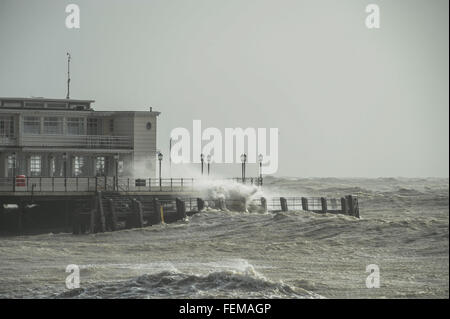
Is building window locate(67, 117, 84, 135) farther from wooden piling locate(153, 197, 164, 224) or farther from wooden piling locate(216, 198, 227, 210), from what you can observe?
wooden piling locate(216, 198, 227, 210)

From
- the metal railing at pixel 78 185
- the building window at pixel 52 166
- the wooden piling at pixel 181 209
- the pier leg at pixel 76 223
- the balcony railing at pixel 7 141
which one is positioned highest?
the balcony railing at pixel 7 141

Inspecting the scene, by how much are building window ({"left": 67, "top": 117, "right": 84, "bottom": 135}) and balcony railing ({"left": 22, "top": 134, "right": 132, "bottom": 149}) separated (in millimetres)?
702

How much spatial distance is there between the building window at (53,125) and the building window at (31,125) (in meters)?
0.45

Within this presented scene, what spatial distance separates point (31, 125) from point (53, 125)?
1.37 meters

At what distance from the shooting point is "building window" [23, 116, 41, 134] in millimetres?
58000

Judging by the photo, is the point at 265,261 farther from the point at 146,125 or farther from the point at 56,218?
the point at 146,125

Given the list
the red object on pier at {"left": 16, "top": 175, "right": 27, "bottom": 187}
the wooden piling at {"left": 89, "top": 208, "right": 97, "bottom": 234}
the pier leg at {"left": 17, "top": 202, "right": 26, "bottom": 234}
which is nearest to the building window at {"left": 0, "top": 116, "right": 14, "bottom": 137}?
the red object on pier at {"left": 16, "top": 175, "right": 27, "bottom": 187}

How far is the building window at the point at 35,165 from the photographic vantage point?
57625 millimetres

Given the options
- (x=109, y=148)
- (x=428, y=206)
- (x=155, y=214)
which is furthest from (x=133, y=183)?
(x=428, y=206)

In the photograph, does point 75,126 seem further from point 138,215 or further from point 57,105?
point 138,215

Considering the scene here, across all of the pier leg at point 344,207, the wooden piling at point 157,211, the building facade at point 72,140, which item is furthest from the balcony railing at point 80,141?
the pier leg at point 344,207

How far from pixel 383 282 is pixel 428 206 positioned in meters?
46.2

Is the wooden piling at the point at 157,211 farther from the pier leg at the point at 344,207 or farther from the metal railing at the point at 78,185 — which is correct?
the pier leg at the point at 344,207

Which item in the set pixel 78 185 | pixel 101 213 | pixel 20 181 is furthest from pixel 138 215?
pixel 20 181
